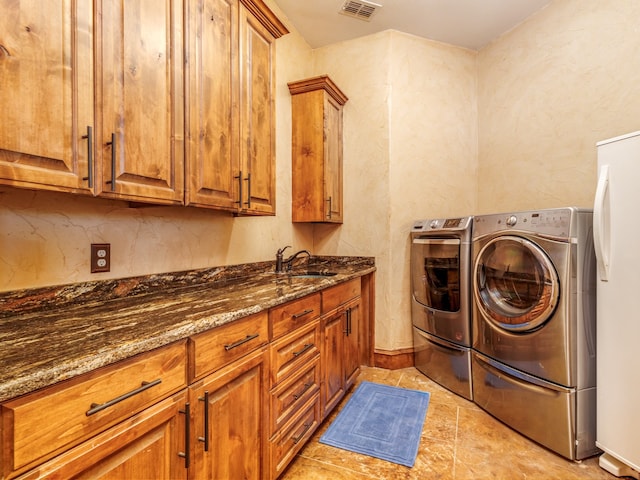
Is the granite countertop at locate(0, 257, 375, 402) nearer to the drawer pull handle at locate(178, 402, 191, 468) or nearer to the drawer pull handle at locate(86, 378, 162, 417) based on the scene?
the drawer pull handle at locate(86, 378, 162, 417)

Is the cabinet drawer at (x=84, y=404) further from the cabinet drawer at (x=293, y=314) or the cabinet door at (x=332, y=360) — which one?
the cabinet door at (x=332, y=360)

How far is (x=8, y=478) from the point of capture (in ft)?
1.93

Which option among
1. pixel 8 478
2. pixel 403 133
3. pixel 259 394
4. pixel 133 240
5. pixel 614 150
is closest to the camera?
pixel 8 478

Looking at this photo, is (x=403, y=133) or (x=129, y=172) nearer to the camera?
(x=129, y=172)

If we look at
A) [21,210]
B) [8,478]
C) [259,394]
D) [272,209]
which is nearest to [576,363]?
[259,394]

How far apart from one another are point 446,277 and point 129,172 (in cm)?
220

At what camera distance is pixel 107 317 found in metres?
1.06

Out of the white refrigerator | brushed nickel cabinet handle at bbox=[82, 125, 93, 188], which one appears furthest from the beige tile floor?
brushed nickel cabinet handle at bbox=[82, 125, 93, 188]

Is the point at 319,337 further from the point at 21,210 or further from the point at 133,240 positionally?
the point at 21,210

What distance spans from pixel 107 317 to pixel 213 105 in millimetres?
989

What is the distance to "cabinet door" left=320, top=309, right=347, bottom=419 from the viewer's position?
6.29 ft

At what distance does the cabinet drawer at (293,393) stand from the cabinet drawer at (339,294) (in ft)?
1.03

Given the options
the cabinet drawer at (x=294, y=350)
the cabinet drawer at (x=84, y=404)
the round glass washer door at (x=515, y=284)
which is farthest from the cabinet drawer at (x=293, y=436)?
the round glass washer door at (x=515, y=284)

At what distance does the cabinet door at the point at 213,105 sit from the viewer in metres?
1.38
